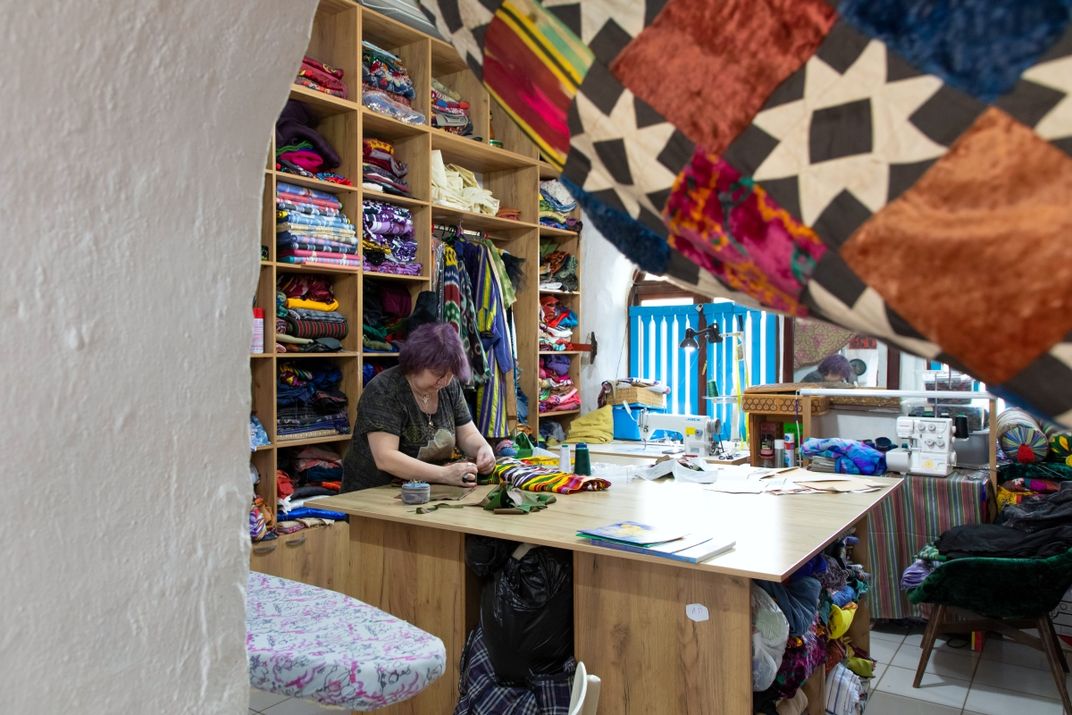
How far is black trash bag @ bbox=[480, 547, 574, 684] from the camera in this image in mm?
2562

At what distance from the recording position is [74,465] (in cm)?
65

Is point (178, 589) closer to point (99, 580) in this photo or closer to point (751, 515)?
point (99, 580)

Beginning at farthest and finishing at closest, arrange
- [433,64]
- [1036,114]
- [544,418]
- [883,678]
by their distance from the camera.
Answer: [544,418] → [433,64] → [883,678] → [1036,114]

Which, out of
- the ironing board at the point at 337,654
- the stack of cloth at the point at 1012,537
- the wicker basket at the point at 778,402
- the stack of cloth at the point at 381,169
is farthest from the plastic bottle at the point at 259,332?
the stack of cloth at the point at 1012,537

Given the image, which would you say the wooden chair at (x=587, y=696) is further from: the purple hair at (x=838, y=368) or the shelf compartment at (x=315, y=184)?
the purple hair at (x=838, y=368)

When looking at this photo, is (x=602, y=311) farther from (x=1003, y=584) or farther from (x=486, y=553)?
(x=486, y=553)

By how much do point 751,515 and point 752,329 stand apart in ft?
12.5

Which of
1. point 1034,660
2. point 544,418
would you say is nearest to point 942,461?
point 1034,660

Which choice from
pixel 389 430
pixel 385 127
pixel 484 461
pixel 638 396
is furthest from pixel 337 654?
pixel 638 396

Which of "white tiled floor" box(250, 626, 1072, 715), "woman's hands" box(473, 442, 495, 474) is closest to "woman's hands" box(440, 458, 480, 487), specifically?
"woman's hands" box(473, 442, 495, 474)

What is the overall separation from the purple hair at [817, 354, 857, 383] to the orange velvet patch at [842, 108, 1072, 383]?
210 inches

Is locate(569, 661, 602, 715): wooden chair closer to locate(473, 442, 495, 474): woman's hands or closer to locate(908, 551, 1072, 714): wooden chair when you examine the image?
locate(473, 442, 495, 474): woman's hands

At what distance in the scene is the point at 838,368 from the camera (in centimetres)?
544

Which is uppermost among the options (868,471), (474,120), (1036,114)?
(474,120)
